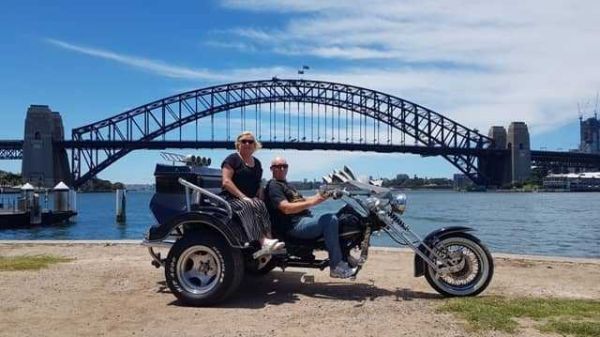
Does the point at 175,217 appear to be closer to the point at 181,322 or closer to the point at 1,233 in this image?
the point at 181,322

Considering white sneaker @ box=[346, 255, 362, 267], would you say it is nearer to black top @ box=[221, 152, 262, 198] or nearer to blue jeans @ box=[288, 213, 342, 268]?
blue jeans @ box=[288, 213, 342, 268]

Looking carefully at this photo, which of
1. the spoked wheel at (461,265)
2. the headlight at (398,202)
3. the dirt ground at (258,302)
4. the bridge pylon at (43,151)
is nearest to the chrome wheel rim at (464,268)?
the spoked wheel at (461,265)

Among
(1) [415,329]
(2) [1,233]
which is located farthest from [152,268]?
(2) [1,233]

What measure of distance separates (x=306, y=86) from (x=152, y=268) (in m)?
99.1

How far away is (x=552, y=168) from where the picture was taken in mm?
135125

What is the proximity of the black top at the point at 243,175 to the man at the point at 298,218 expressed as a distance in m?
0.14

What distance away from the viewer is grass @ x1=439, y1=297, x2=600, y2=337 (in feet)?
15.7

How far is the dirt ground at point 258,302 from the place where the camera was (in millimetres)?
4898

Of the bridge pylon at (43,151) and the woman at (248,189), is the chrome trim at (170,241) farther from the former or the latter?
the bridge pylon at (43,151)

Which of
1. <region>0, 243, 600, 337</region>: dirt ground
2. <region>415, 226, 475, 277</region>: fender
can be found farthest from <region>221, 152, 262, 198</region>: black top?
<region>415, 226, 475, 277</region>: fender

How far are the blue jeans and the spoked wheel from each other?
89 cm

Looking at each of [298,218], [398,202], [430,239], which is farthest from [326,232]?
[430,239]

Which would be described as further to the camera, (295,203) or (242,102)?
(242,102)

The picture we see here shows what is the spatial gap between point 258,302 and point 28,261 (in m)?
4.05
